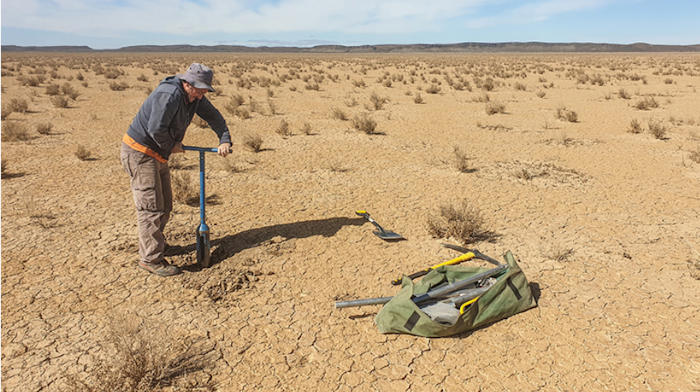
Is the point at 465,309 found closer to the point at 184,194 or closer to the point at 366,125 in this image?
the point at 184,194

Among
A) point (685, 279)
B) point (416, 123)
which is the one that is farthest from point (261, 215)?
point (416, 123)

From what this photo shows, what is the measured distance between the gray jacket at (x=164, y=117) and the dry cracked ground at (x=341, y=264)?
1.34 m

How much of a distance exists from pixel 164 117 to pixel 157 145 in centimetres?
38

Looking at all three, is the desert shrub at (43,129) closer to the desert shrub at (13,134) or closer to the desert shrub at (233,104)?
the desert shrub at (13,134)

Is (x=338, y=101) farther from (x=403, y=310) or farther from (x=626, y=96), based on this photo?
(x=403, y=310)

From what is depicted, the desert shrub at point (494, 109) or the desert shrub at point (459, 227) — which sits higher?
the desert shrub at point (494, 109)

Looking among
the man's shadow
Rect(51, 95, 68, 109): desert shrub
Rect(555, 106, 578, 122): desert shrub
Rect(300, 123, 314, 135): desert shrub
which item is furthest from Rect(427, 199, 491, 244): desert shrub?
Rect(51, 95, 68, 109): desert shrub

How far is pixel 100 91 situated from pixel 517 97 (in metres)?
18.4

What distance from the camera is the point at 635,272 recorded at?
432 centimetres

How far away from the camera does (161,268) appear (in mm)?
4113

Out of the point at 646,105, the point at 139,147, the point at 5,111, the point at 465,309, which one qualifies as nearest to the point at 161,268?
the point at 139,147

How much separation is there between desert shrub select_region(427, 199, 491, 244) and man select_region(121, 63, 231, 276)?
106 inches

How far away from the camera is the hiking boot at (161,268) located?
411cm

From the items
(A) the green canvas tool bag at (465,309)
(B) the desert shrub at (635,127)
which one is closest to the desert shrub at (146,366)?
(A) the green canvas tool bag at (465,309)
